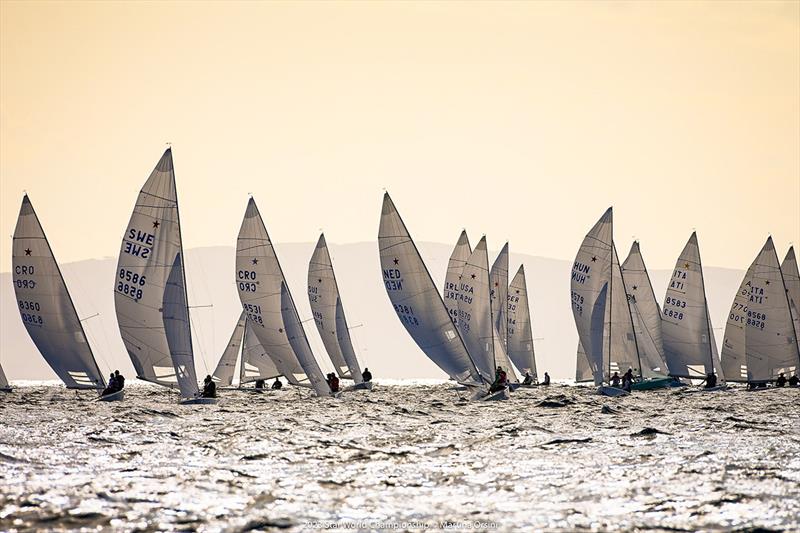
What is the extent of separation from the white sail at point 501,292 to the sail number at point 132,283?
2717 centimetres

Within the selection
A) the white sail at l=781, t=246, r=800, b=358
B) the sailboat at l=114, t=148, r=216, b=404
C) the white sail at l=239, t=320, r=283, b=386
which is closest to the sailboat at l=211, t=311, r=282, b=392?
the white sail at l=239, t=320, r=283, b=386

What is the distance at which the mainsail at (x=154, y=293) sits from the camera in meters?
39.9

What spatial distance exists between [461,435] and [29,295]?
2374cm

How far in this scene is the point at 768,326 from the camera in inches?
2378

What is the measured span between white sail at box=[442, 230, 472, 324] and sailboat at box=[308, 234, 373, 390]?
548 centimetres

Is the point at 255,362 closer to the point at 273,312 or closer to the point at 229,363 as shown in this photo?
the point at 229,363

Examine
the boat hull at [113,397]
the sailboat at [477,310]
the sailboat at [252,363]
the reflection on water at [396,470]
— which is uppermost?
the sailboat at [477,310]

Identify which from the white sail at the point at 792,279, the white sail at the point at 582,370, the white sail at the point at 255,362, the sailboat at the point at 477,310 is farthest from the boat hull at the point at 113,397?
the white sail at the point at 792,279

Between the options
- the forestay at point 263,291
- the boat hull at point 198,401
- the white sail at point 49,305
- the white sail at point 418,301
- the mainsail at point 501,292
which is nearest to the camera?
the boat hull at point 198,401

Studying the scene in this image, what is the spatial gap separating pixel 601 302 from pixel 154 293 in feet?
75.2

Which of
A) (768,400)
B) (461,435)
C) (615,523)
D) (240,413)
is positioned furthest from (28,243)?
(615,523)

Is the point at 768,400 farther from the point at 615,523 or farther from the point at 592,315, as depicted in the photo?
the point at 615,523

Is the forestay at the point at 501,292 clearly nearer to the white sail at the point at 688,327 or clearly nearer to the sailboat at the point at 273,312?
the white sail at the point at 688,327

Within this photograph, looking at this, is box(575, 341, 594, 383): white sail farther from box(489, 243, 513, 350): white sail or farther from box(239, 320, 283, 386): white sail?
box(239, 320, 283, 386): white sail
